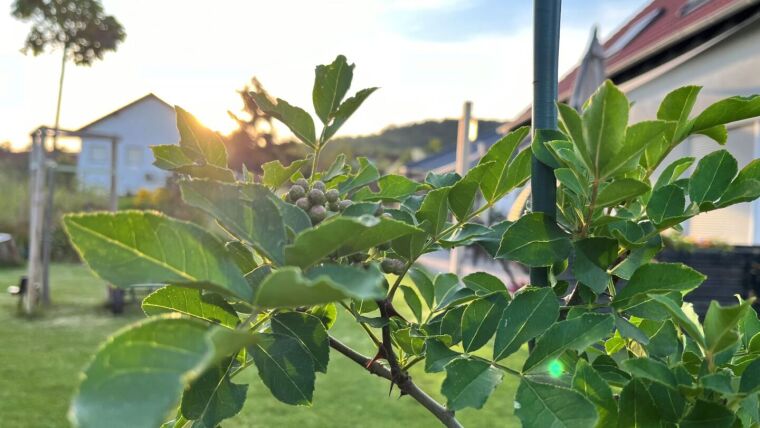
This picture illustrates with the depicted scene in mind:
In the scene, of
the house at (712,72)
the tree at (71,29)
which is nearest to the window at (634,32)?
the house at (712,72)

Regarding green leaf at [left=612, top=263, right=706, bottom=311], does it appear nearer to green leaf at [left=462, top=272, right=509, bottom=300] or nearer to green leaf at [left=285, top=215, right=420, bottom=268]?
green leaf at [left=462, top=272, right=509, bottom=300]

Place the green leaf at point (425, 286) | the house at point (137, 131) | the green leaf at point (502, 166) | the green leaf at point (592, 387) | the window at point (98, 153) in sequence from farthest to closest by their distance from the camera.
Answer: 1. the window at point (98, 153)
2. the house at point (137, 131)
3. the green leaf at point (425, 286)
4. the green leaf at point (502, 166)
5. the green leaf at point (592, 387)

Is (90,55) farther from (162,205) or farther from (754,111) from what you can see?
(754,111)

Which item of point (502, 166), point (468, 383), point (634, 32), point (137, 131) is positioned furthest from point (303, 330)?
point (137, 131)

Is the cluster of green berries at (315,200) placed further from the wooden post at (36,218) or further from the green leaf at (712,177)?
the wooden post at (36,218)

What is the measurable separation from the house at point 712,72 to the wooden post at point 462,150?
1.81 metres

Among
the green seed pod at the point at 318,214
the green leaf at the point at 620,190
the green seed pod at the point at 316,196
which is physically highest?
the green leaf at the point at 620,190

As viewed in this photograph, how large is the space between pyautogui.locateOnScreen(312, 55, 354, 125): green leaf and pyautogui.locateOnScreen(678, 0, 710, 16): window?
7879mm

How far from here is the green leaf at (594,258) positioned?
1.75 ft

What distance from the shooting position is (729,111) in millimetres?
526

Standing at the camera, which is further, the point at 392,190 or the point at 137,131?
the point at 137,131

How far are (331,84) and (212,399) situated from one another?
0.29 meters

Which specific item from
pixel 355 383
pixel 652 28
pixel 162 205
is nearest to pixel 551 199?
pixel 355 383

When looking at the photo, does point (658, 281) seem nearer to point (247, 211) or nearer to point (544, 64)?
point (544, 64)
